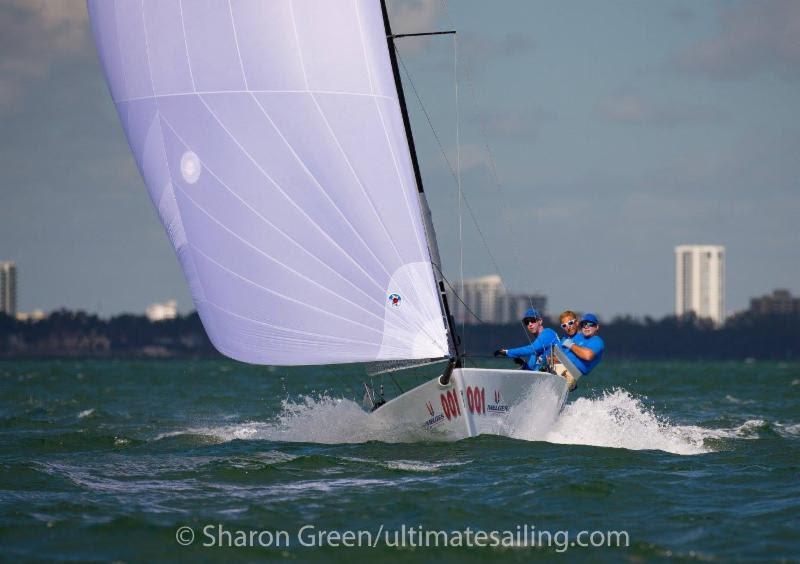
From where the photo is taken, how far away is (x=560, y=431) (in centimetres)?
1439

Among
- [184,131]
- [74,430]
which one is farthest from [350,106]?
[74,430]

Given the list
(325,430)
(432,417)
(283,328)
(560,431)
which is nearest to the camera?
(432,417)

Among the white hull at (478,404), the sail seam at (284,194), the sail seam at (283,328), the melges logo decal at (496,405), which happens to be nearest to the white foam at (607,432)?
the white hull at (478,404)

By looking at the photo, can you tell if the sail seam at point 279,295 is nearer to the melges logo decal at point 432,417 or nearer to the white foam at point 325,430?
the melges logo decal at point 432,417

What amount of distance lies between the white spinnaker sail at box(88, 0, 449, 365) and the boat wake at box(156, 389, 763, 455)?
1.21 m

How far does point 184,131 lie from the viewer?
1421cm

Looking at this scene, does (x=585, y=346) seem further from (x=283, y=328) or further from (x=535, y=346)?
(x=283, y=328)

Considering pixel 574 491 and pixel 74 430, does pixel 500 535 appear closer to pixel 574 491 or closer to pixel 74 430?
pixel 574 491

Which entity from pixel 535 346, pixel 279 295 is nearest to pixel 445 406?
pixel 535 346

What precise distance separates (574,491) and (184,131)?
5.85 m

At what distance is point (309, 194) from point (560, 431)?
12.1ft

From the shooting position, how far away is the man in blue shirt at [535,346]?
14.0 metres

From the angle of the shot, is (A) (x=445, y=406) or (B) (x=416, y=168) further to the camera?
(B) (x=416, y=168)

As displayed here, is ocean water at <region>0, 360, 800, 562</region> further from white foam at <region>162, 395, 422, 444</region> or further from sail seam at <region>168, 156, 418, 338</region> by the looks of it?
sail seam at <region>168, 156, 418, 338</region>
